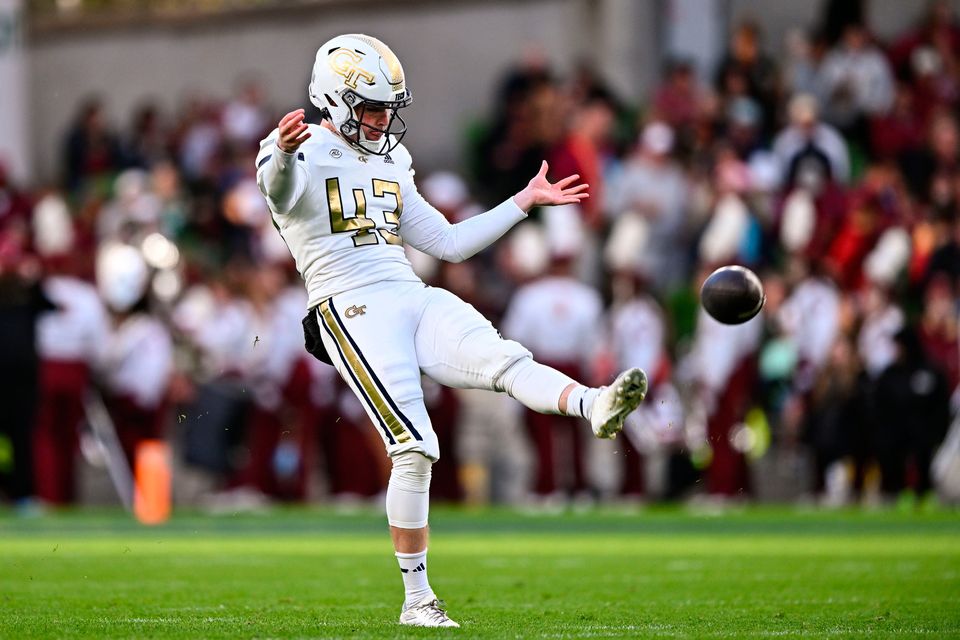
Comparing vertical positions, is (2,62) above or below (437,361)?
above

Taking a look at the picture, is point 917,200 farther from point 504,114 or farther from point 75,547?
point 75,547

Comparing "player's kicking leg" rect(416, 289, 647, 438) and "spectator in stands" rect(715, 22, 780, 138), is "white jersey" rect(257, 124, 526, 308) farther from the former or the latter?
"spectator in stands" rect(715, 22, 780, 138)

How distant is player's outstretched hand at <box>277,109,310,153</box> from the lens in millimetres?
6656

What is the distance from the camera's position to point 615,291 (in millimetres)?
16828

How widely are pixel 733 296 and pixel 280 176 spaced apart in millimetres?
1782

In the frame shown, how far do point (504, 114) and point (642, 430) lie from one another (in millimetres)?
4226

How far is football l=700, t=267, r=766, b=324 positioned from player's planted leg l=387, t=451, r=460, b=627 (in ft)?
4.25

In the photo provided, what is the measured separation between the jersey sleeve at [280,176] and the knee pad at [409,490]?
0.99 m

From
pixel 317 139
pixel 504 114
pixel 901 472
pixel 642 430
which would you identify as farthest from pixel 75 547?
pixel 504 114

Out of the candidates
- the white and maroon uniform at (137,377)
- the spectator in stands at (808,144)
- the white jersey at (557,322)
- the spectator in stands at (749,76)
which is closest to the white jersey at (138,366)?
the white and maroon uniform at (137,377)

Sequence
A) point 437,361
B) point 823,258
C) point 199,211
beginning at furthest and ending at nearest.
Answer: point 199,211
point 823,258
point 437,361

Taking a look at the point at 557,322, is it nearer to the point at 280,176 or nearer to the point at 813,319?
the point at 813,319

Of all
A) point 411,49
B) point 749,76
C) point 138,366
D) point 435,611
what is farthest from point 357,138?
point 411,49

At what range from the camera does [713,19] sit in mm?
20422
